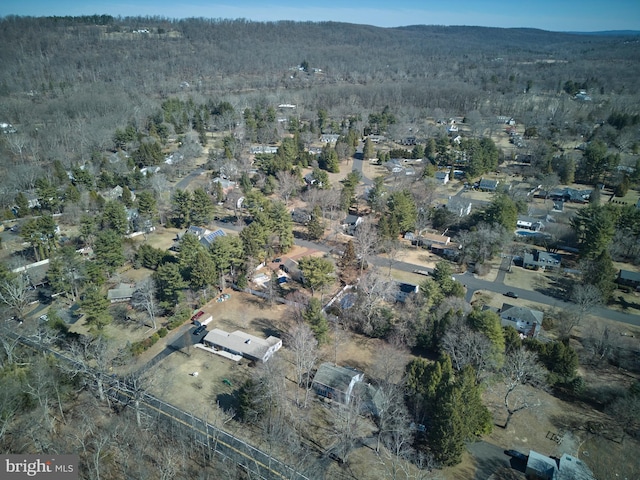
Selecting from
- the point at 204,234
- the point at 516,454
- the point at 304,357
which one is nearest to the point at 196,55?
the point at 204,234

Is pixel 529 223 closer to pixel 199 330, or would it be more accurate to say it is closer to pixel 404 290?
pixel 404 290

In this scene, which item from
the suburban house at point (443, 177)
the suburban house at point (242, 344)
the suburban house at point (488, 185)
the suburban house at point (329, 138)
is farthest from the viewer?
the suburban house at point (329, 138)

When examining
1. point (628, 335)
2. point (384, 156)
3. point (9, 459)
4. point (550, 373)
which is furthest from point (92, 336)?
point (384, 156)

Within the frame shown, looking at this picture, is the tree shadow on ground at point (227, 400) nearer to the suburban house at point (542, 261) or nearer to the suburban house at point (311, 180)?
the suburban house at point (542, 261)

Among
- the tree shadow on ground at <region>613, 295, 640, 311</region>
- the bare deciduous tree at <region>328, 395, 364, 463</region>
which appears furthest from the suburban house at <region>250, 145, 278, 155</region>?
the bare deciduous tree at <region>328, 395, 364, 463</region>

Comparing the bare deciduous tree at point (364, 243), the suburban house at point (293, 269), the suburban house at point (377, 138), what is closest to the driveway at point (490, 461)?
the bare deciduous tree at point (364, 243)
